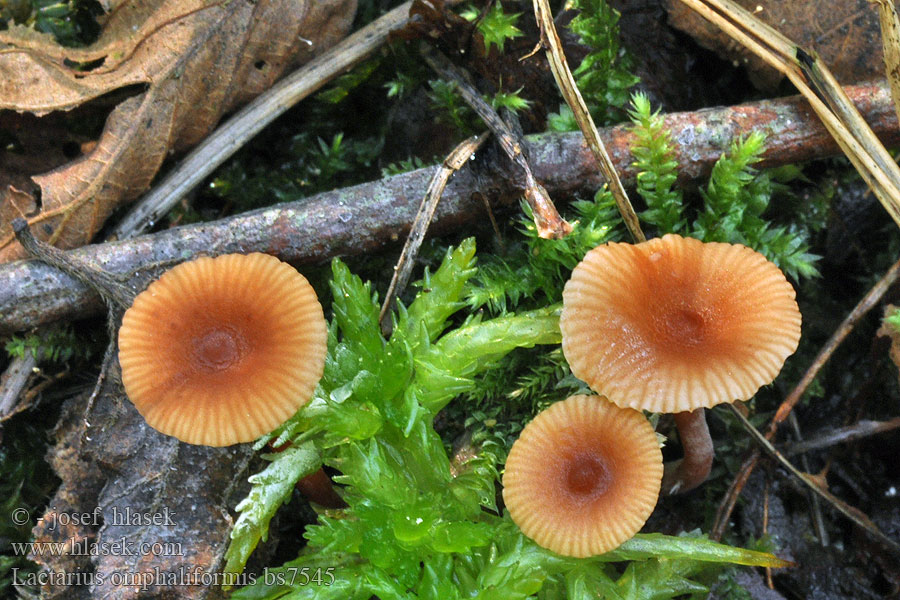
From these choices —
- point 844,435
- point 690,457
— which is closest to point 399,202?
point 690,457

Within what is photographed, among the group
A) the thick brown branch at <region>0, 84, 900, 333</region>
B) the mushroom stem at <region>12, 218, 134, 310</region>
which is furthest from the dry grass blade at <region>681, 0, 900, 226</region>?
the mushroom stem at <region>12, 218, 134, 310</region>

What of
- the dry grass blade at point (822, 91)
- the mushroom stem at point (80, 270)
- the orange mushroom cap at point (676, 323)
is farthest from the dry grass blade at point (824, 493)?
the mushroom stem at point (80, 270)

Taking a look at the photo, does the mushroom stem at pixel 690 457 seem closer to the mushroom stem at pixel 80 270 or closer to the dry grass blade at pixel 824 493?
the dry grass blade at pixel 824 493

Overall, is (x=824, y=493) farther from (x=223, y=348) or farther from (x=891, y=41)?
(x=223, y=348)

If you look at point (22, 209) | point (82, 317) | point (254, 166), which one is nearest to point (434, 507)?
point (82, 317)

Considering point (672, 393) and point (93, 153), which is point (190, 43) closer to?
point (93, 153)
